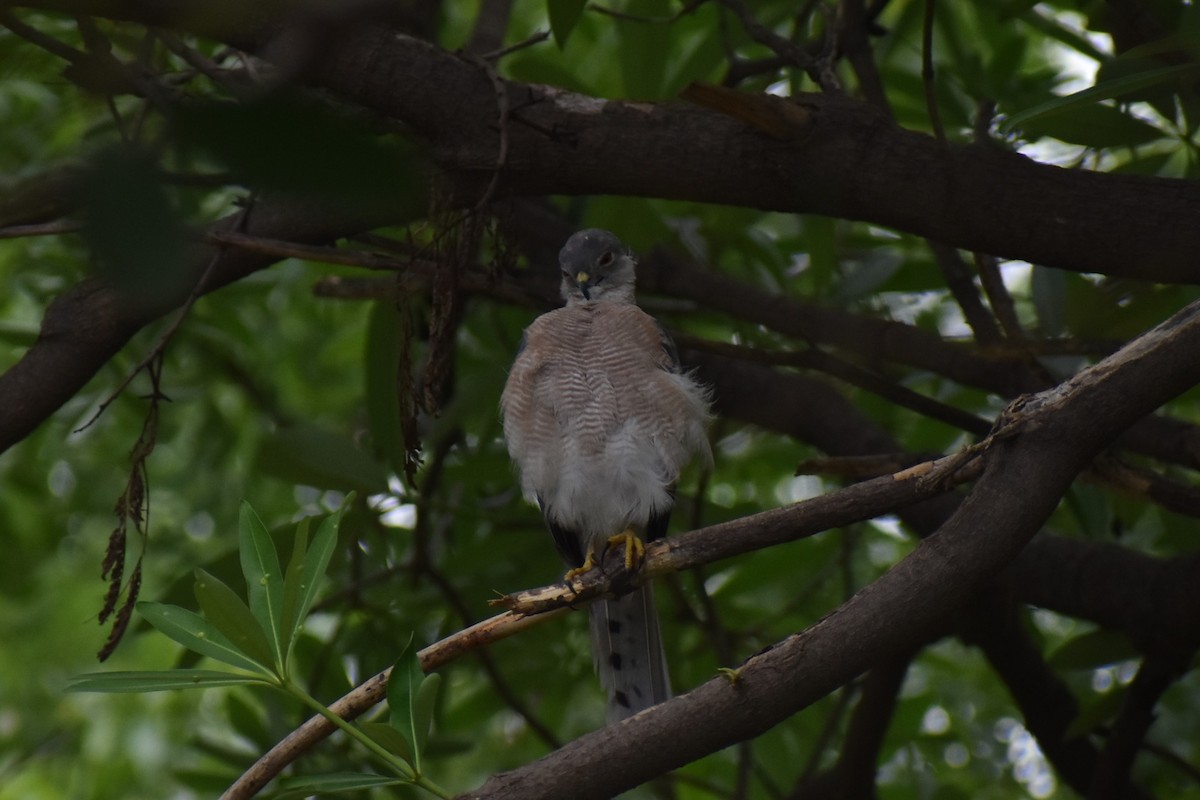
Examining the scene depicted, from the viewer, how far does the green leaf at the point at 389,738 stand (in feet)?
6.69

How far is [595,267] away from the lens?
13.7ft

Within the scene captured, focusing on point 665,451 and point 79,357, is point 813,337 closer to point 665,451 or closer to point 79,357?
point 665,451

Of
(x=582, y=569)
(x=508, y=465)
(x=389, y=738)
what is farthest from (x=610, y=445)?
(x=389, y=738)

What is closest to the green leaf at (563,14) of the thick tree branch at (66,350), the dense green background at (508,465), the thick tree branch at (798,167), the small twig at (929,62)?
the dense green background at (508,465)

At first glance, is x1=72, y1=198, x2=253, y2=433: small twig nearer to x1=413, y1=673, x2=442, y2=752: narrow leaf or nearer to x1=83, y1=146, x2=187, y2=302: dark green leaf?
x1=413, y1=673, x2=442, y2=752: narrow leaf

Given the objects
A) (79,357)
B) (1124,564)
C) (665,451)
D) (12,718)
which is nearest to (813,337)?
(665,451)

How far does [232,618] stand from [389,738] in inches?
13.8

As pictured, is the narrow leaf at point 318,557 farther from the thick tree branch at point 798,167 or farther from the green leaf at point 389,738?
the thick tree branch at point 798,167

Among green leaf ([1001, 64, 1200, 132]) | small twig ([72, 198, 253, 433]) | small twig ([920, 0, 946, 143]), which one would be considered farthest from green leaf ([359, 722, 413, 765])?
small twig ([920, 0, 946, 143])

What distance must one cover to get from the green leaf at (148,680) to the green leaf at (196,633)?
0.04 meters

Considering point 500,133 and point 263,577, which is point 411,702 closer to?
point 263,577

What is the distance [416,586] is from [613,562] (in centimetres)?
143

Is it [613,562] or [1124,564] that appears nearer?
[613,562]

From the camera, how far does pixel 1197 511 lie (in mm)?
3008
